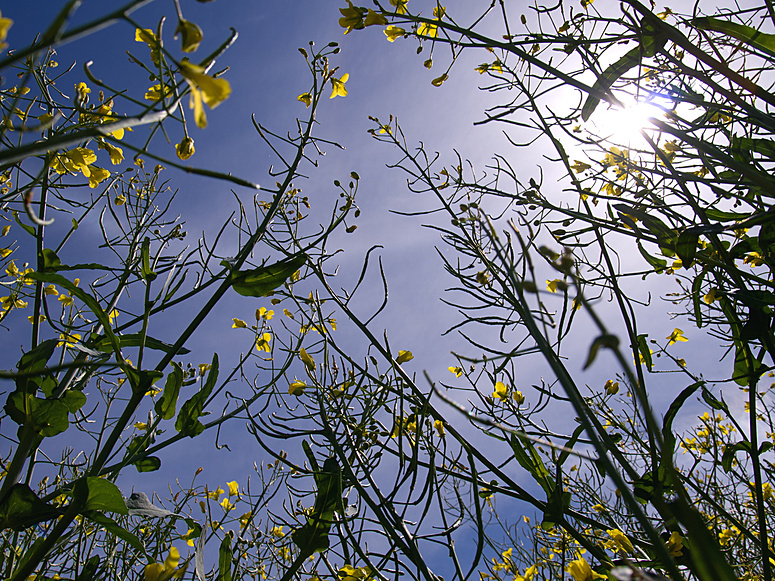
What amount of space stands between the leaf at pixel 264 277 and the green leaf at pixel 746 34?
0.98 meters

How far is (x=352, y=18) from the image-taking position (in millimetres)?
1351

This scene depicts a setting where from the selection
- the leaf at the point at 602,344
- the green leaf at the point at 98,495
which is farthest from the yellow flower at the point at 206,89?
the green leaf at the point at 98,495

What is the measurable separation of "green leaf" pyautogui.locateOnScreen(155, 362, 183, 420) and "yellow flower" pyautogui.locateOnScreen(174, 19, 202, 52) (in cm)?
56

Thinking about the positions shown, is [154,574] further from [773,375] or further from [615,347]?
[773,375]

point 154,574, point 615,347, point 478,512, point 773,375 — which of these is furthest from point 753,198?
point 773,375

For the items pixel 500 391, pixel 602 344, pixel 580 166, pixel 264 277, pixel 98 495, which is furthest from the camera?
pixel 580 166

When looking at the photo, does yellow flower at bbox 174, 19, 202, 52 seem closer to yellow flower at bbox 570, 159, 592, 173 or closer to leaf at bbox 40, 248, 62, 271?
leaf at bbox 40, 248, 62, 271

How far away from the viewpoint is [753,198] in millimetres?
1031

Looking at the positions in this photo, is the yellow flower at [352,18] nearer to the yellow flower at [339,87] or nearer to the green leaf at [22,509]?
the yellow flower at [339,87]

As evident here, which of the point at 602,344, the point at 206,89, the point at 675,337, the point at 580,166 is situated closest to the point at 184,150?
the point at 206,89

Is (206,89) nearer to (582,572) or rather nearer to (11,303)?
(582,572)

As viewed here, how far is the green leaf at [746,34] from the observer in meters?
1.00

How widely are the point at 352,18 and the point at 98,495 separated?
131cm

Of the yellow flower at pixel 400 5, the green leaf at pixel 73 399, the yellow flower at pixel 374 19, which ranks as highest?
the yellow flower at pixel 400 5
